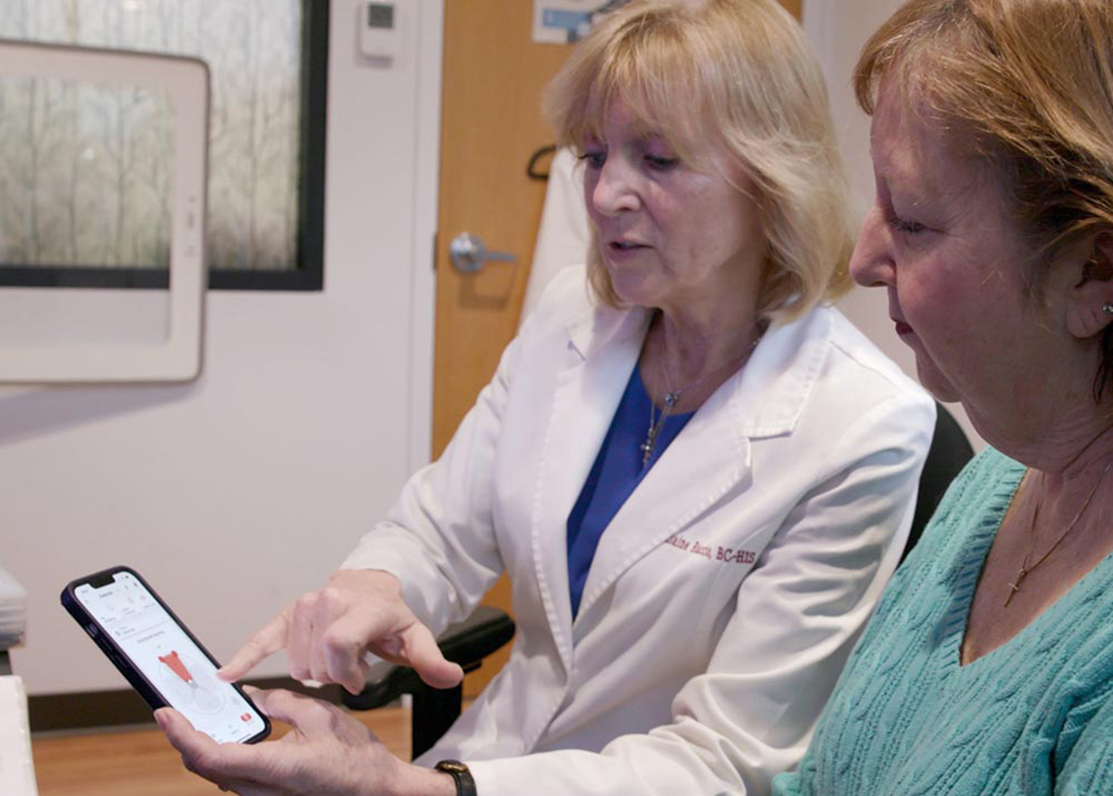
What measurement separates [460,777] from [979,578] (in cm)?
51

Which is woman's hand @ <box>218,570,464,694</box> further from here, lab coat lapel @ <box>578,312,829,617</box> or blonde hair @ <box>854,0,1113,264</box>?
blonde hair @ <box>854,0,1113,264</box>

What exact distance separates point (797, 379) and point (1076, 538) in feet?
1.63

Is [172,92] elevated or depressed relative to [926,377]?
elevated

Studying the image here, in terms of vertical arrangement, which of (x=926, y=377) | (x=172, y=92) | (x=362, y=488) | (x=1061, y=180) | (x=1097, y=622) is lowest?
(x=362, y=488)

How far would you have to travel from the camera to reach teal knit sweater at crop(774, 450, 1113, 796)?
0.81 metres

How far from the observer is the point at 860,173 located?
3.08 metres

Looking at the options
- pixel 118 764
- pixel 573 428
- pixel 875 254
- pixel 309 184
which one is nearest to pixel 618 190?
pixel 573 428

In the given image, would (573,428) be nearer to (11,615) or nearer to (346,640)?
(346,640)

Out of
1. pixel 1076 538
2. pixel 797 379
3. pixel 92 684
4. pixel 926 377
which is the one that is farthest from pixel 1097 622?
pixel 92 684

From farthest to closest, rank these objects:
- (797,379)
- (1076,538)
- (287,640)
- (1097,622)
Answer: (797,379), (287,640), (1076,538), (1097,622)

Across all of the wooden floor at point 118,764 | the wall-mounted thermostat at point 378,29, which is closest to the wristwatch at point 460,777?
the wooden floor at point 118,764

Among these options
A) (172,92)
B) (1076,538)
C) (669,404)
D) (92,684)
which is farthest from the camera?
(92,684)

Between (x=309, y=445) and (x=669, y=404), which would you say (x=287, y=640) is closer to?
(x=669, y=404)

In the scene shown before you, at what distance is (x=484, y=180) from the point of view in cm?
306
